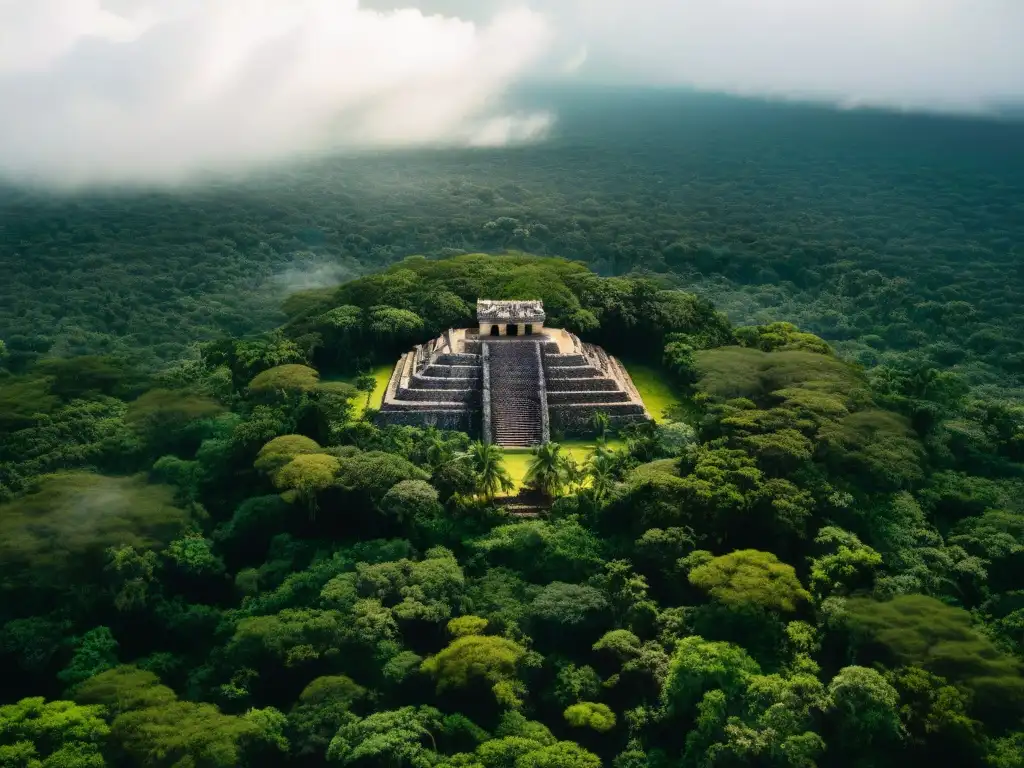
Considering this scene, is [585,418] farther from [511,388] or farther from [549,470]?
[549,470]

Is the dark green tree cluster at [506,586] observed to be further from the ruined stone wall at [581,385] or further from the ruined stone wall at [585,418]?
the ruined stone wall at [581,385]

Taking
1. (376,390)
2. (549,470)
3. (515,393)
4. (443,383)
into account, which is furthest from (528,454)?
(376,390)

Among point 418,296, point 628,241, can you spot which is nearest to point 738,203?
point 628,241

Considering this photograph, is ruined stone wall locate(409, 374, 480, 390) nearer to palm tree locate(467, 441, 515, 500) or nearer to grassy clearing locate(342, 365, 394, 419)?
grassy clearing locate(342, 365, 394, 419)

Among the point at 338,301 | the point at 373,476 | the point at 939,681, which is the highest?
the point at 338,301

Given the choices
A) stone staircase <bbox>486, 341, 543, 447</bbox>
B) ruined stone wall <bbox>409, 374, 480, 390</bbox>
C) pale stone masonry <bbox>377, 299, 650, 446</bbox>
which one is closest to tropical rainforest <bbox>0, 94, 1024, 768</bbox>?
pale stone masonry <bbox>377, 299, 650, 446</bbox>

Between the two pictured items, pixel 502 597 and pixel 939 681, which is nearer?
pixel 939 681

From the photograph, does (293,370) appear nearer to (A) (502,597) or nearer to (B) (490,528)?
(B) (490,528)
